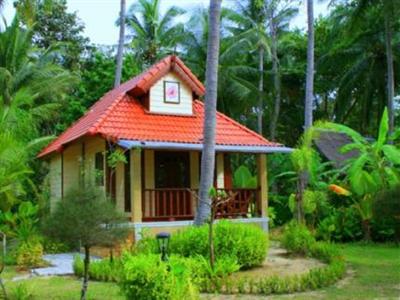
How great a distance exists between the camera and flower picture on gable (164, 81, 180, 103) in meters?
16.5

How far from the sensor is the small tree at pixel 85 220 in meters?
7.87

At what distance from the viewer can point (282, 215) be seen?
71.1 feet

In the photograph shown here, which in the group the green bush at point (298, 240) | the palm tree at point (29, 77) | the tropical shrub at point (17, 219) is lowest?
the green bush at point (298, 240)

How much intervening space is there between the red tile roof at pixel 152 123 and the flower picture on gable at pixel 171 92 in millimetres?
335

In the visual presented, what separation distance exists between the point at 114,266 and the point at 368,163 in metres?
9.67

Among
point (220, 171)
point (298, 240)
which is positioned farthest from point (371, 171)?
point (298, 240)

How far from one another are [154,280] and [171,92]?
10.4m

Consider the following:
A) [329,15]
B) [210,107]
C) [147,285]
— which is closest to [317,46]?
[329,15]

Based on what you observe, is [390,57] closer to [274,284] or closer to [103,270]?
[274,284]

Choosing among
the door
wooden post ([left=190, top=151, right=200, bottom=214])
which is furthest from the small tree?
wooden post ([left=190, top=151, right=200, bottom=214])

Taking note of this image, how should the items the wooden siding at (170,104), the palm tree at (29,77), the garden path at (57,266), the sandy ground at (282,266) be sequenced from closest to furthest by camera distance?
1. the sandy ground at (282,266)
2. the garden path at (57,266)
3. the wooden siding at (170,104)
4. the palm tree at (29,77)

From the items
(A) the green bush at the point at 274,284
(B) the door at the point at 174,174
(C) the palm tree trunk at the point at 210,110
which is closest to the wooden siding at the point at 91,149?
Result: (B) the door at the point at 174,174

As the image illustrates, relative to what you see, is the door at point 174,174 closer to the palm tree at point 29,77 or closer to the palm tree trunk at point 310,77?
the palm tree trunk at point 310,77

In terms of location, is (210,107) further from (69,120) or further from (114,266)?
(69,120)
